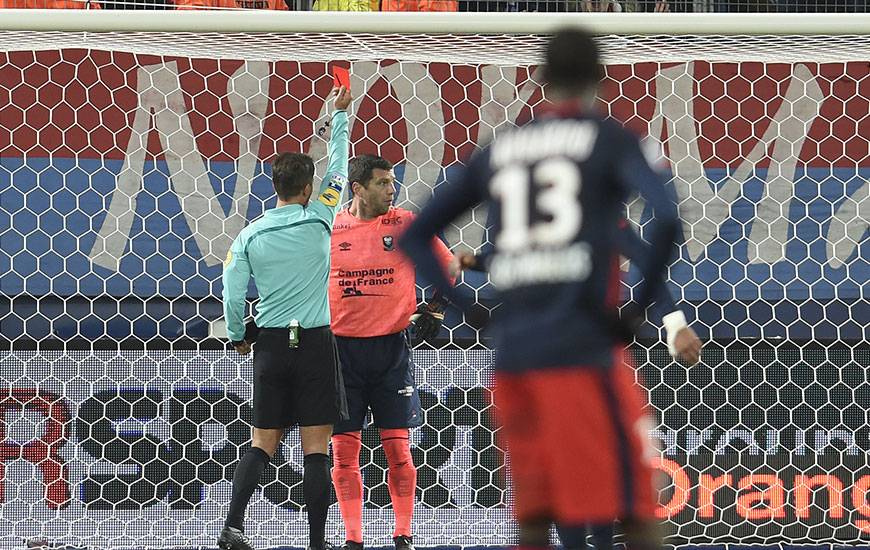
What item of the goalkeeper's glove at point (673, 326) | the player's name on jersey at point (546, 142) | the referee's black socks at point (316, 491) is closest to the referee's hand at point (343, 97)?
the referee's black socks at point (316, 491)

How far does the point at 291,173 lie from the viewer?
4.40 m

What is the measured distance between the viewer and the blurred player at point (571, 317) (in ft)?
7.99

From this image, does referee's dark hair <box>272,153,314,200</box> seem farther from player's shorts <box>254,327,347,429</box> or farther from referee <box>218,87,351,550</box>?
player's shorts <box>254,327,347,429</box>

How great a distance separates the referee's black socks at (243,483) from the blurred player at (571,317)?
202cm

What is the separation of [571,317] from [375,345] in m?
2.34

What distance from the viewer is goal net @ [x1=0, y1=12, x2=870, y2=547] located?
521 cm

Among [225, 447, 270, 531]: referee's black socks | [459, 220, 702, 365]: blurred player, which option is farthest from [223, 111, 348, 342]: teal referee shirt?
[459, 220, 702, 365]: blurred player

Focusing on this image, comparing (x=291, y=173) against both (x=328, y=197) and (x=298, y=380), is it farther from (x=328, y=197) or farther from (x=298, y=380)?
(x=298, y=380)

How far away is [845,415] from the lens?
211 inches

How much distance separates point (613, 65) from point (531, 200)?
3.21 metres

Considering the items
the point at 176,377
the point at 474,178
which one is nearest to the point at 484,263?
the point at 474,178

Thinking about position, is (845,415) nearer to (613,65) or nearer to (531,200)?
(613,65)

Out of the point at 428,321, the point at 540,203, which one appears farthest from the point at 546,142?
the point at 428,321

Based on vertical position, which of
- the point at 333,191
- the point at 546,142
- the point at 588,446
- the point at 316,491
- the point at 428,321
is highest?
the point at 546,142
